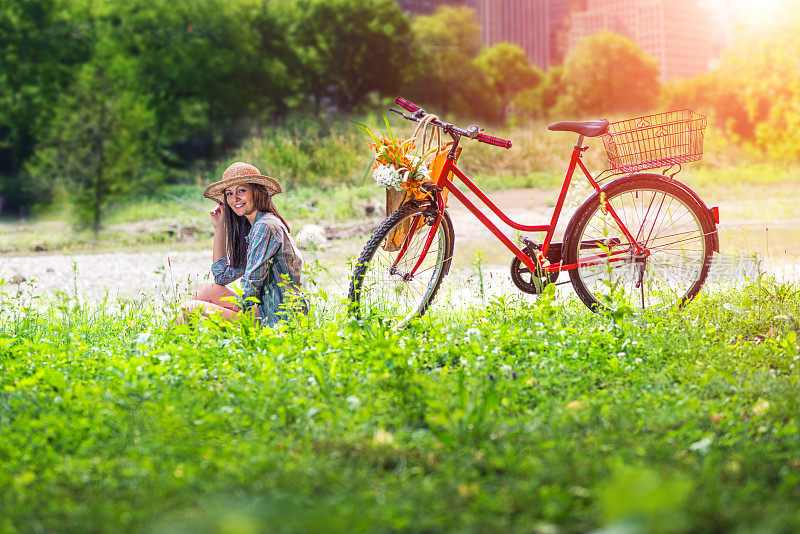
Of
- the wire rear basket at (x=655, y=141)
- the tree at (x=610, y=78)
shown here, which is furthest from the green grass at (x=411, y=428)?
the tree at (x=610, y=78)

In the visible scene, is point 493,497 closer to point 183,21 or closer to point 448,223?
point 448,223

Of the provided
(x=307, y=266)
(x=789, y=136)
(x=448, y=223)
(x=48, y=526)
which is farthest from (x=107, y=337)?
(x=789, y=136)

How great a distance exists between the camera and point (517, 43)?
20.3 meters

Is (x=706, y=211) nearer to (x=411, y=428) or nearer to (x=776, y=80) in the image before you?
(x=411, y=428)

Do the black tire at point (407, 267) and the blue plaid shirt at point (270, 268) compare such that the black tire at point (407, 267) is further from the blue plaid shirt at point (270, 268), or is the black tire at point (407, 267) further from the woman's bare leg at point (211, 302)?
the woman's bare leg at point (211, 302)

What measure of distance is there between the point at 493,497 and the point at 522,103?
1823 cm

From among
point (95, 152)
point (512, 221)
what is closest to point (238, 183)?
point (512, 221)

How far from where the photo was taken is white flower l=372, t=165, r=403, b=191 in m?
4.32

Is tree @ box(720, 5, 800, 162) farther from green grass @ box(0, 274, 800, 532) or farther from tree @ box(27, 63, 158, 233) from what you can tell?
green grass @ box(0, 274, 800, 532)

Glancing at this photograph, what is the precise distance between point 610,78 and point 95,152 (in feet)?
38.7

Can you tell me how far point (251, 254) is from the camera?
174 inches

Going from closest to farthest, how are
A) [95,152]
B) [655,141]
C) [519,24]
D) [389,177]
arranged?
1. [389,177]
2. [655,141]
3. [95,152]
4. [519,24]

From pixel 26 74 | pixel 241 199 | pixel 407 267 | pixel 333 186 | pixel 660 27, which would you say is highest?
pixel 660 27

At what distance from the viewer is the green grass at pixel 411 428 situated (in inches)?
88.3
